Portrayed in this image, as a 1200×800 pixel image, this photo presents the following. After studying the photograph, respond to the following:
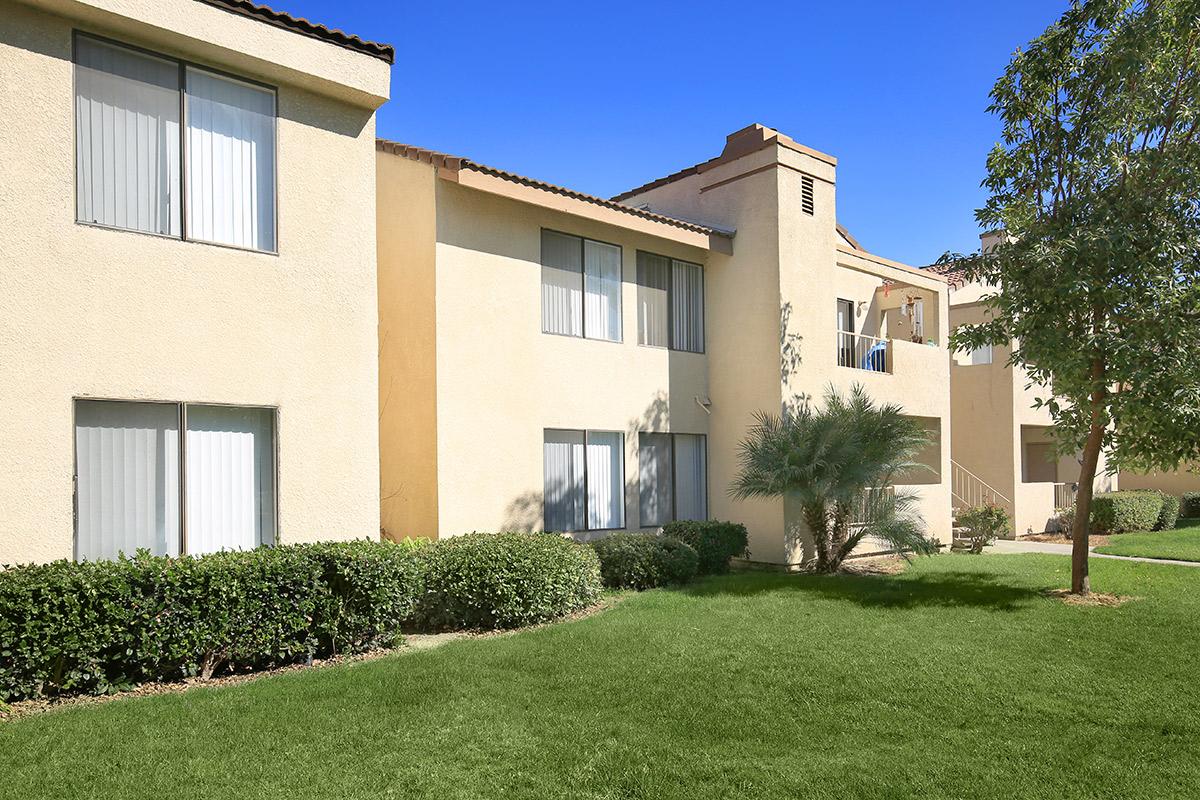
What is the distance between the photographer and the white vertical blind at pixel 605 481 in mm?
15016

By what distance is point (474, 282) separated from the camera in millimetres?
13477

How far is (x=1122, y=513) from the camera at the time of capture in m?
22.7

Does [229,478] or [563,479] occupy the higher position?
[229,478]

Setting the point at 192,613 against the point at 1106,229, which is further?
the point at 1106,229

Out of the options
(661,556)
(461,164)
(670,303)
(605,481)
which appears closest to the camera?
(461,164)

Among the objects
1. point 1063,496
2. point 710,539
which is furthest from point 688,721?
point 1063,496

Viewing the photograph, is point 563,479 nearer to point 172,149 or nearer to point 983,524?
point 172,149

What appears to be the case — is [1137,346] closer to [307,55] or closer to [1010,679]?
[1010,679]

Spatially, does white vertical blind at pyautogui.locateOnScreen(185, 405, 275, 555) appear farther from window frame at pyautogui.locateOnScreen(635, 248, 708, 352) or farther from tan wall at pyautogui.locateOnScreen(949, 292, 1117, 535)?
tan wall at pyautogui.locateOnScreen(949, 292, 1117, 535)

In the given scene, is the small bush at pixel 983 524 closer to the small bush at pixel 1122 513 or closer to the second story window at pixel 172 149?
the small bush at pixel 1122 513

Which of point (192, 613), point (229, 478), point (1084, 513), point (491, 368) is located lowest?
point (192, 613)

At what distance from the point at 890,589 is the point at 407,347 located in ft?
26.4

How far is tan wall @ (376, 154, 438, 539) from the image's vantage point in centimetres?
1302

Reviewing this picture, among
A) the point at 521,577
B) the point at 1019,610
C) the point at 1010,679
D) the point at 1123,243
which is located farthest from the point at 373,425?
the point at 1123,243
